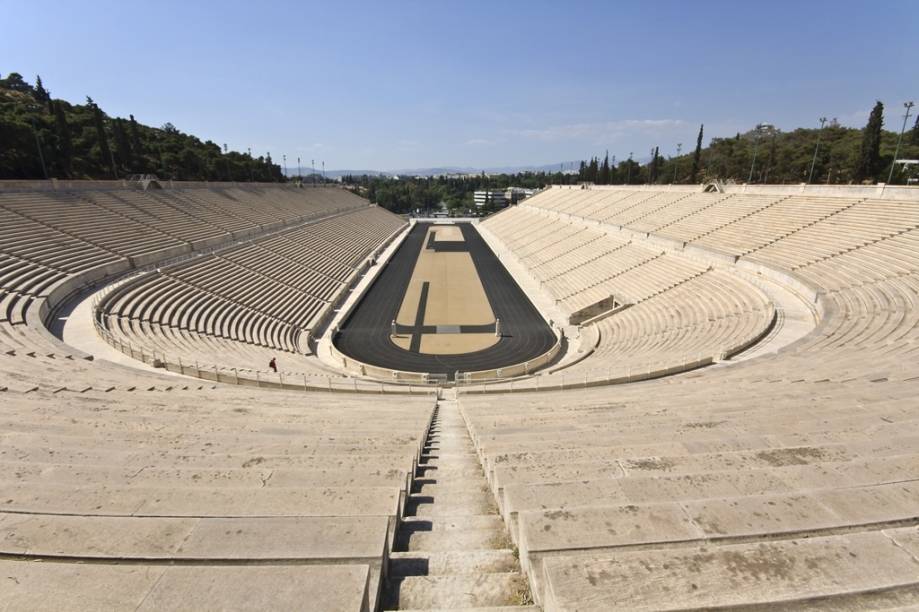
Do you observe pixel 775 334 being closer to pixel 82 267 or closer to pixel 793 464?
pixel 793 464

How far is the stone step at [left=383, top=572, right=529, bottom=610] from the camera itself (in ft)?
10.4

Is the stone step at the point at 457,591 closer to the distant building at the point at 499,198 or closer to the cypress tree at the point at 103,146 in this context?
the cypress tree at the point at 103,146

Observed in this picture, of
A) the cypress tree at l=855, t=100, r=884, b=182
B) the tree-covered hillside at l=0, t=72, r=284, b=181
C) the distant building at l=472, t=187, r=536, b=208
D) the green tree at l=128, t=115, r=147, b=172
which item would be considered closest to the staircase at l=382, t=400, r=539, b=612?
the tree-covered hillside at l=0, t=72, r=284, b=181

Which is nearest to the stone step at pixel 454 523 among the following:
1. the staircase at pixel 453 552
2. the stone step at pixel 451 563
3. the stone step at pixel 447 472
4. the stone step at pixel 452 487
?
the staircase at pixel 453 552

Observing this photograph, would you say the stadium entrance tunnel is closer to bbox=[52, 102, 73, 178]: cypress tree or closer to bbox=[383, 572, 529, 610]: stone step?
bbox=[383, 572, 529, 610]: stone step

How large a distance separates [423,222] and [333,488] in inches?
3714

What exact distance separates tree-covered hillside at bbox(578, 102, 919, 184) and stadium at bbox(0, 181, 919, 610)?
29.7 m

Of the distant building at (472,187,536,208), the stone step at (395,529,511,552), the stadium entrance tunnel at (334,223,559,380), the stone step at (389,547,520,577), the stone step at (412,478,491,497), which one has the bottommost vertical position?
the stadium entrance tunnel at (334,223,559,380)

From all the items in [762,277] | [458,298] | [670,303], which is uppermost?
[762,277]

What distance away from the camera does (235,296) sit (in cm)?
2412

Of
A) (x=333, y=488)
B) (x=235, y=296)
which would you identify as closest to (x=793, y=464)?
(x=333, y=488)

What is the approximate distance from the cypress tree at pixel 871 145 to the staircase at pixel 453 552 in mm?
58473

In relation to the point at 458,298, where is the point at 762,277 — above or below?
above

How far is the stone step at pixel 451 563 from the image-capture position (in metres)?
3.61
